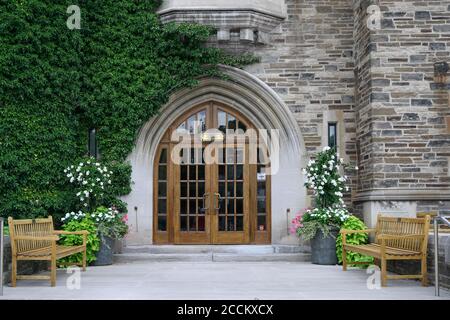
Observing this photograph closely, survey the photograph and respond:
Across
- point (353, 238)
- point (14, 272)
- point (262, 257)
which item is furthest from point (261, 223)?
point (14, 272)

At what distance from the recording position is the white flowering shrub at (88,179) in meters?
10.5

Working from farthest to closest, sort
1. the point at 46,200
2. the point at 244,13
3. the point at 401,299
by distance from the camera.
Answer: the point at 244,13 < the point at 46,200 < the point at 401,299

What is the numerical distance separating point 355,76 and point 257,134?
2.08 meters

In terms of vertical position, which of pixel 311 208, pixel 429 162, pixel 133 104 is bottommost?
pixel 311 208

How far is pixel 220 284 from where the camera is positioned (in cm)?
761

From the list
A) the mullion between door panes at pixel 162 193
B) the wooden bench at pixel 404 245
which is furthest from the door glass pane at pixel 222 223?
the wooden bench at pixel 404 245

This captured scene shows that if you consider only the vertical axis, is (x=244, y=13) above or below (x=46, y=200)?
above

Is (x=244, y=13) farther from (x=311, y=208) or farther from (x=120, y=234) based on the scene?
(x=120, y=234)

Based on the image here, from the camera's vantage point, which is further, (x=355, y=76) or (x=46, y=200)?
(x=355, y=76)

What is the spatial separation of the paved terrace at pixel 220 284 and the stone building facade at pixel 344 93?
70.0 inches

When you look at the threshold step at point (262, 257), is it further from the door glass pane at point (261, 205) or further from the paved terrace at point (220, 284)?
the door glass pane at point (261, 205)

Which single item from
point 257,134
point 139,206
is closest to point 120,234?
point 139,206

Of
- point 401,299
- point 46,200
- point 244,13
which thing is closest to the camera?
point 401,299

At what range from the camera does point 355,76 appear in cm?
1151
